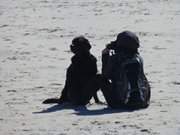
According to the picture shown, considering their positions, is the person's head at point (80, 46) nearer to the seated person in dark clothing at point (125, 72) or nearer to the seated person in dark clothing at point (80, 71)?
the seated person in dark clothing at point (80, 71)

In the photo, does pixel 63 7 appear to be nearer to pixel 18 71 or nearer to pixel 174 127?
pixel 18 71

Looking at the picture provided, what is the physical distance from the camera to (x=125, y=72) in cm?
1092

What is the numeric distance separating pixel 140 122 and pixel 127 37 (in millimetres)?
1209

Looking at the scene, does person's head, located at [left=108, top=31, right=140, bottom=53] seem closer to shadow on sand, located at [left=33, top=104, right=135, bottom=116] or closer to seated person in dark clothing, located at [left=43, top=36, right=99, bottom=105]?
seated person in dark clothing, located at [left=43, top=36, right=99, bottom=105]

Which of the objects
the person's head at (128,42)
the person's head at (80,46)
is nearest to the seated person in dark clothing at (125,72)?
the person's head at (128,42)

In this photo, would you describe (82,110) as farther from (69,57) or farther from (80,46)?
(69,57)

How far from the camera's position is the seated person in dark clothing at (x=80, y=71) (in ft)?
36.8

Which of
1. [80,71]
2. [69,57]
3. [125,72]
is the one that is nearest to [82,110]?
[80,71]

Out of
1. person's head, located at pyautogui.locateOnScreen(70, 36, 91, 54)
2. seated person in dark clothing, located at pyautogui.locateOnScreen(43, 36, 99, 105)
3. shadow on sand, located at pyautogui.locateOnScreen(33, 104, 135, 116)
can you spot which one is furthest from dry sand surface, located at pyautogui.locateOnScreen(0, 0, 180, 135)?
person's head, located at pyautogui.locateOnScreen(70, 36, 91, 54)

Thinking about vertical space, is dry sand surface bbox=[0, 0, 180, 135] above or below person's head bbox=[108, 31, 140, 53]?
below

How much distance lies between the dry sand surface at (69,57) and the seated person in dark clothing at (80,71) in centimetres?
17

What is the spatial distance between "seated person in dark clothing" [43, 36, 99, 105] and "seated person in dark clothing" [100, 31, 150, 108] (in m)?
0.24

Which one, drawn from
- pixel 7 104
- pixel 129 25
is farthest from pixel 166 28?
pixel 7 104

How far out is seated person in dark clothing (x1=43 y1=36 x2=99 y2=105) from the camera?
1123cm
